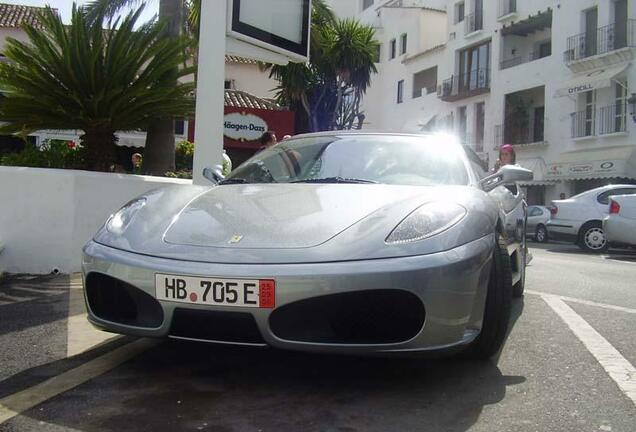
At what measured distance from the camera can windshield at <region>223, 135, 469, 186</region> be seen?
11.8ft

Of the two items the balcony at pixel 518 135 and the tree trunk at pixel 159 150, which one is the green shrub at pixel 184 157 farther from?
the balcony at pixel 518 135

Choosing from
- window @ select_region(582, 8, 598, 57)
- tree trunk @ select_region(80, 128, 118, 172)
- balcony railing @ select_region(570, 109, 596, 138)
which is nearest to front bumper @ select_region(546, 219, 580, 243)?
tree trunk @ select_region(80, 128, 118, 172)

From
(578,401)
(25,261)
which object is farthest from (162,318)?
(25,261)

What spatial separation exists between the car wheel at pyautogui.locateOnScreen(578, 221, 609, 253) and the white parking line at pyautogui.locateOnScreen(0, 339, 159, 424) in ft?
38.2

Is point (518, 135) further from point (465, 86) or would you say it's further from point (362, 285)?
point (362, 285)

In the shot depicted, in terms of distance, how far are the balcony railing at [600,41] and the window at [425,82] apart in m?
10.9

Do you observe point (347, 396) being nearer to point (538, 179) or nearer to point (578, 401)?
point (578, 401)

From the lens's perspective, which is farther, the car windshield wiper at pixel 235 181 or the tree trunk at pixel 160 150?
the tree trunk at pixel 160 150

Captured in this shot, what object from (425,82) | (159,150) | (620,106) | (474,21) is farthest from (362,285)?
(425,82)

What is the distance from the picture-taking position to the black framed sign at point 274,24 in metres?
6.80

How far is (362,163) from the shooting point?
148 inches

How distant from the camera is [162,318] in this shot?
269 centimetres

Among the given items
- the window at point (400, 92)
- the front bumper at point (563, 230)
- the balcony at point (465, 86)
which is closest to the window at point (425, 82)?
the window at point (400, 92)

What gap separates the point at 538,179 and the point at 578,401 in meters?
26.0
